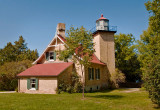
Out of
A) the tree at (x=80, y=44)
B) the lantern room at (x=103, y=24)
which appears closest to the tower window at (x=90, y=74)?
the tree at (x=80, y=44)

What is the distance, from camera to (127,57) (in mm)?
32844

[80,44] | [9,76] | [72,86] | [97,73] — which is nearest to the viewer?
[80,44]

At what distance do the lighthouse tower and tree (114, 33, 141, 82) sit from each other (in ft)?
26.1

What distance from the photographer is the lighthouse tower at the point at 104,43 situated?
84.0 feet

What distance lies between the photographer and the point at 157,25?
1475 centimetres

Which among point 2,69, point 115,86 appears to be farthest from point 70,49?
point 2,69

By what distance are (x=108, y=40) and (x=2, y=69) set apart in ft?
57.3

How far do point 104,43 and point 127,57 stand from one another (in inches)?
365

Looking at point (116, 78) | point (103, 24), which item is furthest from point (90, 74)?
point (103, 24)

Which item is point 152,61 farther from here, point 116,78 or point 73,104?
point 116,78

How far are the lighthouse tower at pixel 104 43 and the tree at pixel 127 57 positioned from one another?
795cm

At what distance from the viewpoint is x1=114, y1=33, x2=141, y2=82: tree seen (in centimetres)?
3350

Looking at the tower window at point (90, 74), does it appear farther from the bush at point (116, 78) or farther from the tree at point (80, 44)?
the tree at point (80, 44)

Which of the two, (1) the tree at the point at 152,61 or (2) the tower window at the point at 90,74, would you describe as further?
(2) the tower window at the point at 90,74
